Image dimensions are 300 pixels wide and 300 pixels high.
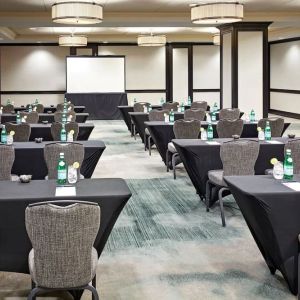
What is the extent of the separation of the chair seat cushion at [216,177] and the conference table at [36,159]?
1550 mm

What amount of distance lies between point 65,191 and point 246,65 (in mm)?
11312

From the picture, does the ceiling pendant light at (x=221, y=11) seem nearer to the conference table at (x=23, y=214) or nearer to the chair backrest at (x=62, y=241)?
the conference table at (x=23, y=214)

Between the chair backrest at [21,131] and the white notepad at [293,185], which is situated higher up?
the chair backrest at [21,131]

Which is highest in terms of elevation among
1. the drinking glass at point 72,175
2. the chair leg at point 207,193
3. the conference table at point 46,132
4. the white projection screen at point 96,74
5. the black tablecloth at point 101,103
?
the white projection screen at point 96,74

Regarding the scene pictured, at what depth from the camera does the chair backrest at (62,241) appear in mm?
3453

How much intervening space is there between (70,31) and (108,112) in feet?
12.7

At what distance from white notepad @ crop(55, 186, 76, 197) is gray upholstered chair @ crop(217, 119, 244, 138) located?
5.33m

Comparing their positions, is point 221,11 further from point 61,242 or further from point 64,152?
point 61,242

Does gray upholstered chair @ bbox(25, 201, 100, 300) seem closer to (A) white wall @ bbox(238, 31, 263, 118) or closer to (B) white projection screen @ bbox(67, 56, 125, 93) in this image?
(A) white wall @ bbox(238, 31, 263, 118)

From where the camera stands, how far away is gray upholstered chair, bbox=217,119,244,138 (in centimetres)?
971

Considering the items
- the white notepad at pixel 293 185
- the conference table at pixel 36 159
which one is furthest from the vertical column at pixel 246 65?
the white notepad at pixel 293 185

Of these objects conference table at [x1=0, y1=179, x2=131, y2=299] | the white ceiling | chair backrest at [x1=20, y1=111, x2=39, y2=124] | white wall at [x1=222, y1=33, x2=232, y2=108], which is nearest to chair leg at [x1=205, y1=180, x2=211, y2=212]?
conference table at [x1=0, y1=179, x2=131, y2=299]

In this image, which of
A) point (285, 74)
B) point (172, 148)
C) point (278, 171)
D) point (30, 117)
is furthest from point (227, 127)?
point (285, 74)

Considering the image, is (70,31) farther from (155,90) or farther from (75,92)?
(155,90)
